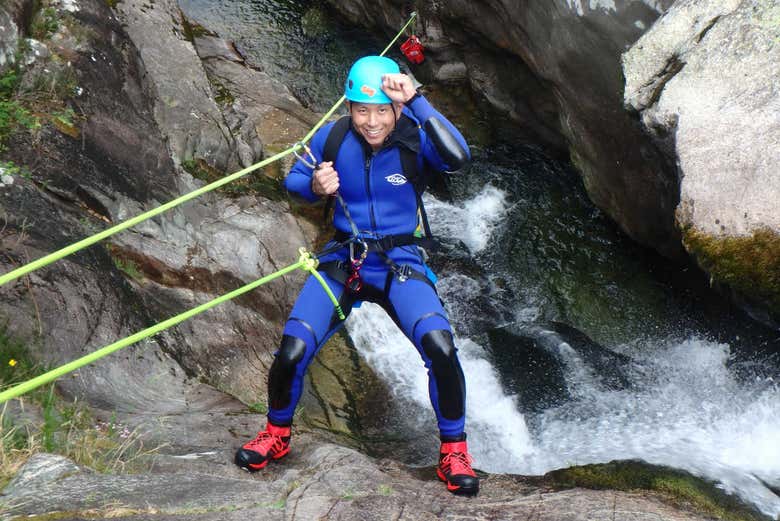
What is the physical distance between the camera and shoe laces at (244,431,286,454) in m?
4.79

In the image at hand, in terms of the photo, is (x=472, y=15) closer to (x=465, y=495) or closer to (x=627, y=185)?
(x=627, y=185)

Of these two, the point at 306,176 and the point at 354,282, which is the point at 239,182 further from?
the point at 354,282

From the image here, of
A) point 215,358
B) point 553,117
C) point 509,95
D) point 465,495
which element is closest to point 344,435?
point 215,358

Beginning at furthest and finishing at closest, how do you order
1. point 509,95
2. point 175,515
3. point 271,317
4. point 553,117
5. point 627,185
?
point 509,95, point 553,117, point 627,185, point 271,317, point 175,515

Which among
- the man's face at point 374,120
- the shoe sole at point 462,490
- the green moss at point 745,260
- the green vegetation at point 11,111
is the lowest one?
the green vegetation at point 11,111

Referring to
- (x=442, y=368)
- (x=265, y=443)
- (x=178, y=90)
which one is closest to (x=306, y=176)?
(x=442, y=368)

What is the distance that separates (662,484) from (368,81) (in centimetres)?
317

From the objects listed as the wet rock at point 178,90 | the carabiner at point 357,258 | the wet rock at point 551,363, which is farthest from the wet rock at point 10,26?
the wet rock at point 551,363

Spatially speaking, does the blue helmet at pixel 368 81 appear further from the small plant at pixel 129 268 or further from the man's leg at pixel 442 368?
the small plant at pixel 129 268

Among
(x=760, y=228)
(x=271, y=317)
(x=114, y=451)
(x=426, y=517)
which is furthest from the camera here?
(x=271, y=317)

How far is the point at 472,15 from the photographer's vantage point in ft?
33.6

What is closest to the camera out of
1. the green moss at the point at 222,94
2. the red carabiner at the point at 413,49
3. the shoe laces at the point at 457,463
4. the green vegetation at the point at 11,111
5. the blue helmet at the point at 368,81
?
the shoe laces at the point at 457,463

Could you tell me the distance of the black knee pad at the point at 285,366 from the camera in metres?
4.79

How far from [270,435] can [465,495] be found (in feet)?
4.37
